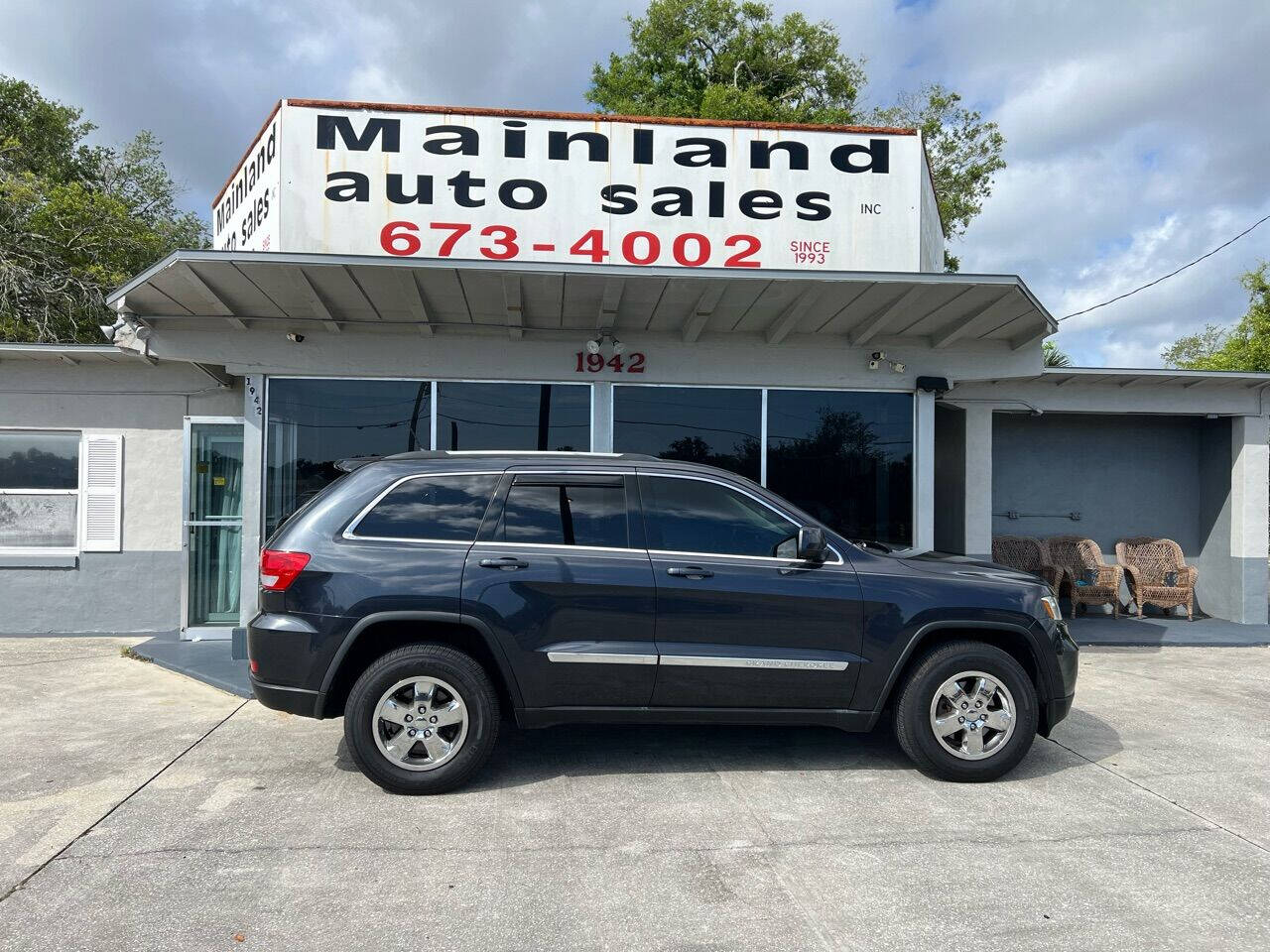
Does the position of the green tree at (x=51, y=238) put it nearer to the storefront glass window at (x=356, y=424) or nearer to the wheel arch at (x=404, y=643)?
the storefront glass window at (x=356, y=424)

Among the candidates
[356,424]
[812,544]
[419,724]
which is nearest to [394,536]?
[419,724]

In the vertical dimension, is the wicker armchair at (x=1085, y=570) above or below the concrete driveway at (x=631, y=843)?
above

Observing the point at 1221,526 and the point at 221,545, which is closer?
the point at 221,545

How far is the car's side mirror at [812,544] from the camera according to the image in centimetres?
465

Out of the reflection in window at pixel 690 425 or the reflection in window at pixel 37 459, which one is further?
the reflection in window at pixel 37 459

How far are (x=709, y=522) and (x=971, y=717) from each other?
6.02 feet

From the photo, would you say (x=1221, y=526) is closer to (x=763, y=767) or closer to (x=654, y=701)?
(x=763, y=767)

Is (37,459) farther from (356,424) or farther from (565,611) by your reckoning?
(565,611)

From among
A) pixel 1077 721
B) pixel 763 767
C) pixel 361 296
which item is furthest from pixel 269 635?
pixel 1077 721

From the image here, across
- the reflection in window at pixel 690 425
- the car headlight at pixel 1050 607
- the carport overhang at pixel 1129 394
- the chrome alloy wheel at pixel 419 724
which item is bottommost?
the chrome alloy wheel at pixel 419 724

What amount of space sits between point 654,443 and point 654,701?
4.05m

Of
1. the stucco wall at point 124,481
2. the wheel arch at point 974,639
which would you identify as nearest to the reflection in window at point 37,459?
the stucco wall at point 124,481

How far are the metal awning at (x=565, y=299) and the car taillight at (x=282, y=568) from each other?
279 cm

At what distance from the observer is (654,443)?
8.50 metres
